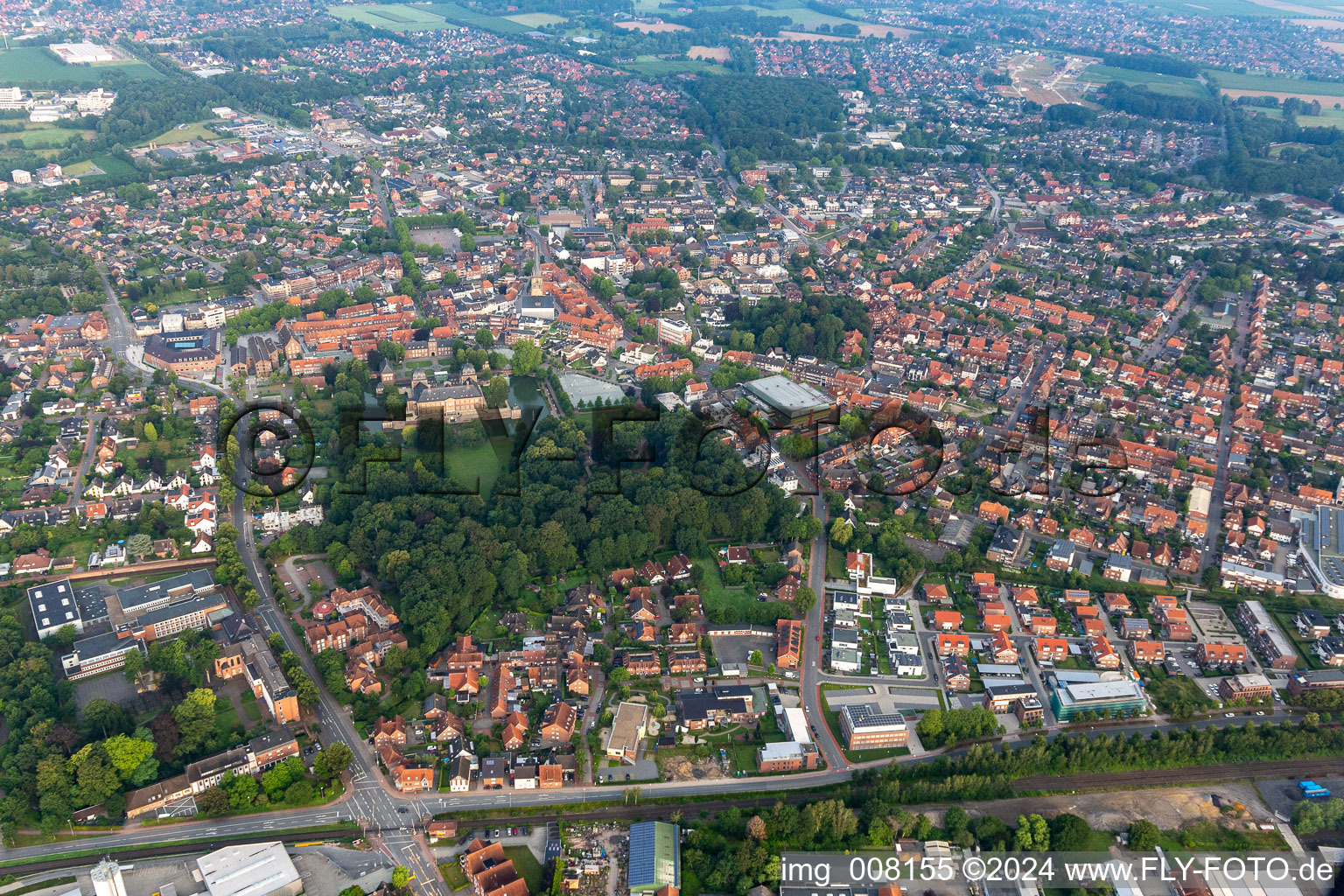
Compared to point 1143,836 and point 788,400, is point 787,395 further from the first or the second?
point 1143,836

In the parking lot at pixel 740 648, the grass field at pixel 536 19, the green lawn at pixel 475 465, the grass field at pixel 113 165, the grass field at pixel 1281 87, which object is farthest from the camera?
the grass field at pixel 536 19

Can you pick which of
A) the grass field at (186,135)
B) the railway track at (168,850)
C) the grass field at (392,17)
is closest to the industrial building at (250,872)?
the railway track at (168,850)

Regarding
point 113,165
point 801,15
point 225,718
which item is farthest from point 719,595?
point 801,15

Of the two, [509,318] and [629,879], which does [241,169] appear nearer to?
[509,318]

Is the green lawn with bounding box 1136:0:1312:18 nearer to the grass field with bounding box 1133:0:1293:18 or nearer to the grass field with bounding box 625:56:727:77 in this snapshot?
the grass field with bounding box 1133:0:1293:18

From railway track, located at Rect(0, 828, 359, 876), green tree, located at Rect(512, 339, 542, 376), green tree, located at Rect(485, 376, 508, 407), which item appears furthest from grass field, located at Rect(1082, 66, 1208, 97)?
railway track, located at Rect(0, 828, 359, 876)

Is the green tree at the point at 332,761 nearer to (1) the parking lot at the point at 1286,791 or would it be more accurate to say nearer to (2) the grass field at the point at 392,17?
(1) the parking lot at the point at 1286,791

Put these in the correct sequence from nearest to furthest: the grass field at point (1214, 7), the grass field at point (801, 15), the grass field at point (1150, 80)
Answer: the grass field at point (1150, 80)
the grass field at point (801, 15)
the grass field at point (1214, 7)
